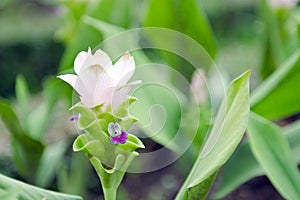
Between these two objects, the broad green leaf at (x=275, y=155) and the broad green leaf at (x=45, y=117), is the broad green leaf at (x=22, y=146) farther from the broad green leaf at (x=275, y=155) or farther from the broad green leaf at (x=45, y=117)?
the broad green leaf at (x=275, y=155)

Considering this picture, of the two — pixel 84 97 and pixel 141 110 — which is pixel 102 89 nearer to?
pixel 84 97

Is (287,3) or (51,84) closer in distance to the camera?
(51,84)

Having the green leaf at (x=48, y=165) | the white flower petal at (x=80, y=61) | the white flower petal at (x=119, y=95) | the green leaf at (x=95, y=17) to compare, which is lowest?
the green leaf at (x=48, y=165)

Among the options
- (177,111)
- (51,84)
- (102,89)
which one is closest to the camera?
(102,89)

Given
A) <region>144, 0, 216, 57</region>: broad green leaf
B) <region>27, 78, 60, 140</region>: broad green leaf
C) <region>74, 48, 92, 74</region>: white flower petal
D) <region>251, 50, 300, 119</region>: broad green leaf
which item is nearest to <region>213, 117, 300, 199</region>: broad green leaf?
<region>251, 50, 300, 119</region>: broad green leaf

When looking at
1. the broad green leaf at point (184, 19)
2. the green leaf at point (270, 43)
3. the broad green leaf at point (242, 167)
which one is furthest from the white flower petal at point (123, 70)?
the green leaf at point (270, 43)

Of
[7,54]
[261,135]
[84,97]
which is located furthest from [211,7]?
[84,97]
